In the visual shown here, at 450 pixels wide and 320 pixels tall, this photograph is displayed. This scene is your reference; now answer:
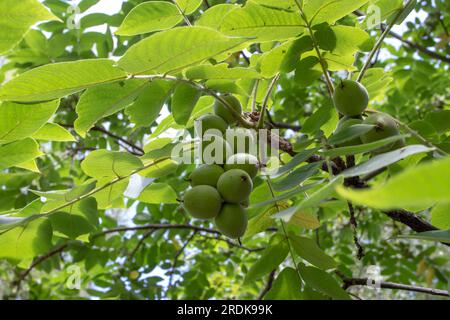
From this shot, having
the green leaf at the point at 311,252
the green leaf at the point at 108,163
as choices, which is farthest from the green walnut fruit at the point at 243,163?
the green leaf at the point at 311,252

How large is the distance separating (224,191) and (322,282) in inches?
25.0

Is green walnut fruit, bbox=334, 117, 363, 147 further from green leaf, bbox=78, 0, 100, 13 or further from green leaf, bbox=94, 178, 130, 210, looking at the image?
green leaf, bbox=78, 0, 100, 13

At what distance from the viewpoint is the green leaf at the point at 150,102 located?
5.04 ft

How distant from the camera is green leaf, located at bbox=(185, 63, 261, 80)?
1.47 m

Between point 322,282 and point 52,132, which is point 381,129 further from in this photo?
point 52,132

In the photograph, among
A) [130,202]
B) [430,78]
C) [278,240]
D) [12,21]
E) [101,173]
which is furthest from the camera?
[430,78]

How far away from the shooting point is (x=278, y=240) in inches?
71.6

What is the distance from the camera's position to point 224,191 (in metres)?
1.36

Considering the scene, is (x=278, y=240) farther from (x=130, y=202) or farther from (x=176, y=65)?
(x=130, y=202)

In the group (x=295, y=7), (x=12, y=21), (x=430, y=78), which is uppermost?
(x=430, y=78)

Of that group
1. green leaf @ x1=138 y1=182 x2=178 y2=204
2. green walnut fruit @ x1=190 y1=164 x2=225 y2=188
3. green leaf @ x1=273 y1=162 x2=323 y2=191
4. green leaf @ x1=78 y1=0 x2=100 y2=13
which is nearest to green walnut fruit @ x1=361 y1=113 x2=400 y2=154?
green leaf @ x1=273 y1=162 x2=323 y2=191

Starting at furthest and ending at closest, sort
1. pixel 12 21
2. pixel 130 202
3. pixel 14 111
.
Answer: pixel 130 202 < pixel 14 111 < pixel 12 21

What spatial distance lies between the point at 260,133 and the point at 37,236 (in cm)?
80
